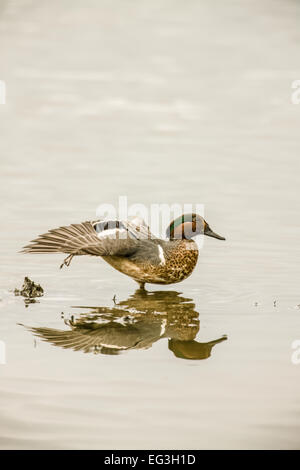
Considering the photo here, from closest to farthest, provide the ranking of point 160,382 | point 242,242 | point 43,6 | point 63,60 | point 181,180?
point 160,382 → point 242,242 → point 181,180 → point 63,60 → point 43,6

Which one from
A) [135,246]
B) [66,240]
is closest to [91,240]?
[66,240]

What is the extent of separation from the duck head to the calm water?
0.38 m

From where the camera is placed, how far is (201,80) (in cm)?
1354

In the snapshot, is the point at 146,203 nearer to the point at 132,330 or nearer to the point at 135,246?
the point at 135,246

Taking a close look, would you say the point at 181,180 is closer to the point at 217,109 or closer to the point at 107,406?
the point at 217,109

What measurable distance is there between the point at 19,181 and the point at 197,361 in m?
5.55

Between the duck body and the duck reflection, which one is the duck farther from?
the duck reflection

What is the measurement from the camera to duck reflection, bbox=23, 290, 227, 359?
577 centimetres

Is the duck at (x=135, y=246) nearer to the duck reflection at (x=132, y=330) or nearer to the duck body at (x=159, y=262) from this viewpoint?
the duck body at (x=159, y=262)

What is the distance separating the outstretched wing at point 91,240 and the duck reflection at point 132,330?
487 millimetres

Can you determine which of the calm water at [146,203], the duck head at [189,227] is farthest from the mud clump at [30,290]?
the duck head at [189,227]

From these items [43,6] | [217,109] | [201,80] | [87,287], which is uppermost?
[43,6]

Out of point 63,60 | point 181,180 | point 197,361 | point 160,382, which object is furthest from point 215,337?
point 63,60

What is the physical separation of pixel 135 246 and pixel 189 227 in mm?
750
